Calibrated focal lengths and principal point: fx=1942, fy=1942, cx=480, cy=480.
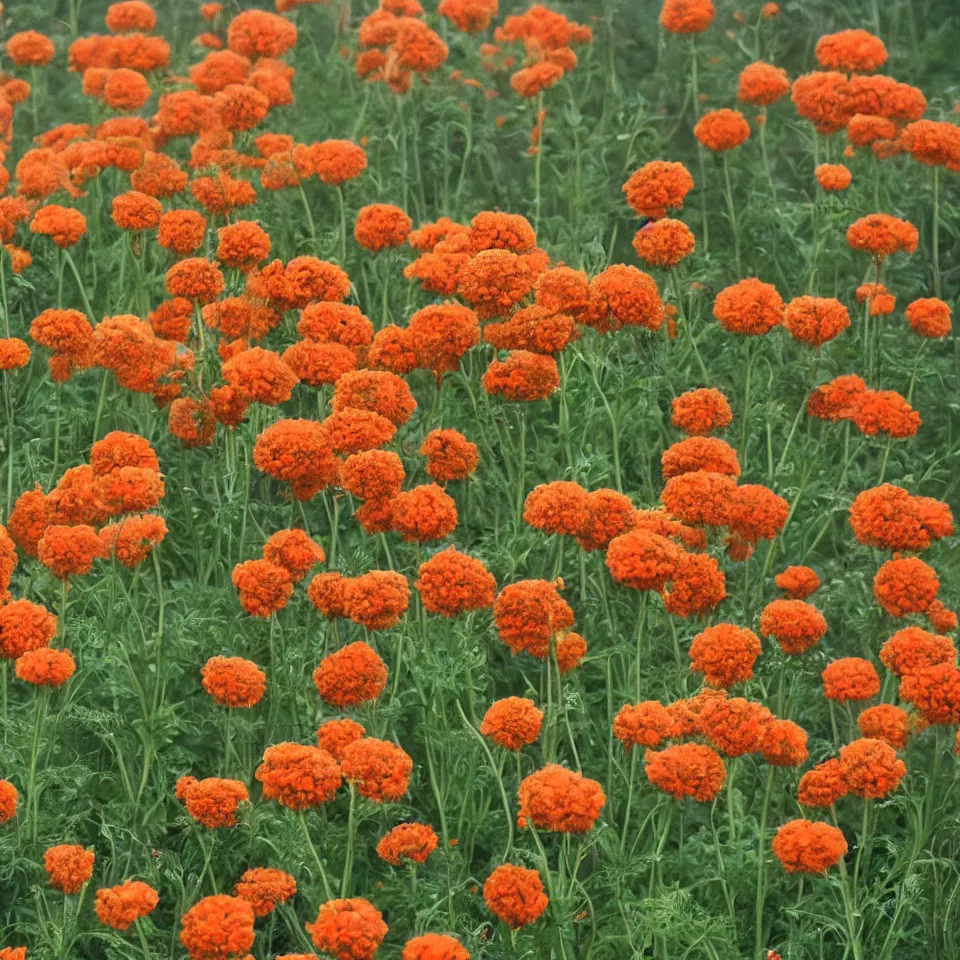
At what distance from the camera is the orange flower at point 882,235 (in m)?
6.65

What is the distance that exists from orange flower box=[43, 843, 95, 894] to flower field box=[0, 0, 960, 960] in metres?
0.01

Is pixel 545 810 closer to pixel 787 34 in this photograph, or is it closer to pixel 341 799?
pixel 341 799

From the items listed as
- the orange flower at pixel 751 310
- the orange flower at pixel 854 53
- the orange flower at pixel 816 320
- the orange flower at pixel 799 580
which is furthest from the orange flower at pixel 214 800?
the orange flower at pixel 854 53

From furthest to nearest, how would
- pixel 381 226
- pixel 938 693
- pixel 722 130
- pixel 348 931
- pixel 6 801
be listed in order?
pixel 722 130
pixel 381 226
pixel 938 693
pixel 6 801
pixel 348 931

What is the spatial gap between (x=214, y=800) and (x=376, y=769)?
426 mm

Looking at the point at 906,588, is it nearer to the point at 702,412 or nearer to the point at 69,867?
the point at 702,412

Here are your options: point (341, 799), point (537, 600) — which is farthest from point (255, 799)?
point (537, 600)

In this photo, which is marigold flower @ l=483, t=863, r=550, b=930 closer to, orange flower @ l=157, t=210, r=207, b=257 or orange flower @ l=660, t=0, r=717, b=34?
orange flower @ l=157, t=210, r=207, b=257

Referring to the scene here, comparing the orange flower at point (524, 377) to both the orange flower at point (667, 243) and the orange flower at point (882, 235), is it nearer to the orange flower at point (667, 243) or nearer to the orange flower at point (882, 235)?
the orange flower at point (667, 243)

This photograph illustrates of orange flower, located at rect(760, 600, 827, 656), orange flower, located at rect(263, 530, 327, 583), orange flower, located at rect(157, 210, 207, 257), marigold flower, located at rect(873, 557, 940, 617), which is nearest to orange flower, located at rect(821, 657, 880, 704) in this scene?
orange flower, located at rect(760, 600, 827, 656)

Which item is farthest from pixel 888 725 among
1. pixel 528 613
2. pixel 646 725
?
pixel 528 613

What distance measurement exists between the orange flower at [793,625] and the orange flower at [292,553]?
4.09ft

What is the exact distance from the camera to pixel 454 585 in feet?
16.6

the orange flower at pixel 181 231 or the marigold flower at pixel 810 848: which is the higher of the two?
the orange flower at pixel 181 231
